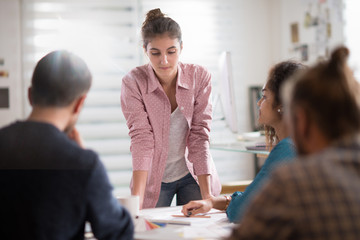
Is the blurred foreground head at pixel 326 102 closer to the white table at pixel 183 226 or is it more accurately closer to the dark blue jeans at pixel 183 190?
the white table at pixel 183 226

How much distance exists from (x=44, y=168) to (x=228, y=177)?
125 inches

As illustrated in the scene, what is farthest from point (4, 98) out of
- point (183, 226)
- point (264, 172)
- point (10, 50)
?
point (264, 172)

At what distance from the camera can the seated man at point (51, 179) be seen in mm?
808

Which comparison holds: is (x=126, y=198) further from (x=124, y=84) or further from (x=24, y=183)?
(x=124, y=84)

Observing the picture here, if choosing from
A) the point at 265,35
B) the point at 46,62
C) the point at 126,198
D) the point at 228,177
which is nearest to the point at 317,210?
the point at 46,62

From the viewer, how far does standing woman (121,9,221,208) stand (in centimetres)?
175

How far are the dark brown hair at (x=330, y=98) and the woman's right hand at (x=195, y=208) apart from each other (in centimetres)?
74

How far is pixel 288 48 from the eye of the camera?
3936mm

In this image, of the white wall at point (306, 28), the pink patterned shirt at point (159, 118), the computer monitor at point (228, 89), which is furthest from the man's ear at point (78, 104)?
the white wall at point (306, 28)

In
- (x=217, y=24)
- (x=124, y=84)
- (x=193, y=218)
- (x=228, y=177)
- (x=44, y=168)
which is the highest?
(x=217, y=24)

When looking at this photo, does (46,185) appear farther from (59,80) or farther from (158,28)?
(158,28)

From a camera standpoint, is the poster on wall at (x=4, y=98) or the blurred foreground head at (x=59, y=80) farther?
the poster on wall at (x=4, y=98)

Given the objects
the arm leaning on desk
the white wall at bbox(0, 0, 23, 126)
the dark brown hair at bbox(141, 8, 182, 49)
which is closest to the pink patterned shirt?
the dark brown hair at bbox(141, 8, 182, 49)

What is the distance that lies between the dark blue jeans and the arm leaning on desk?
55cm
